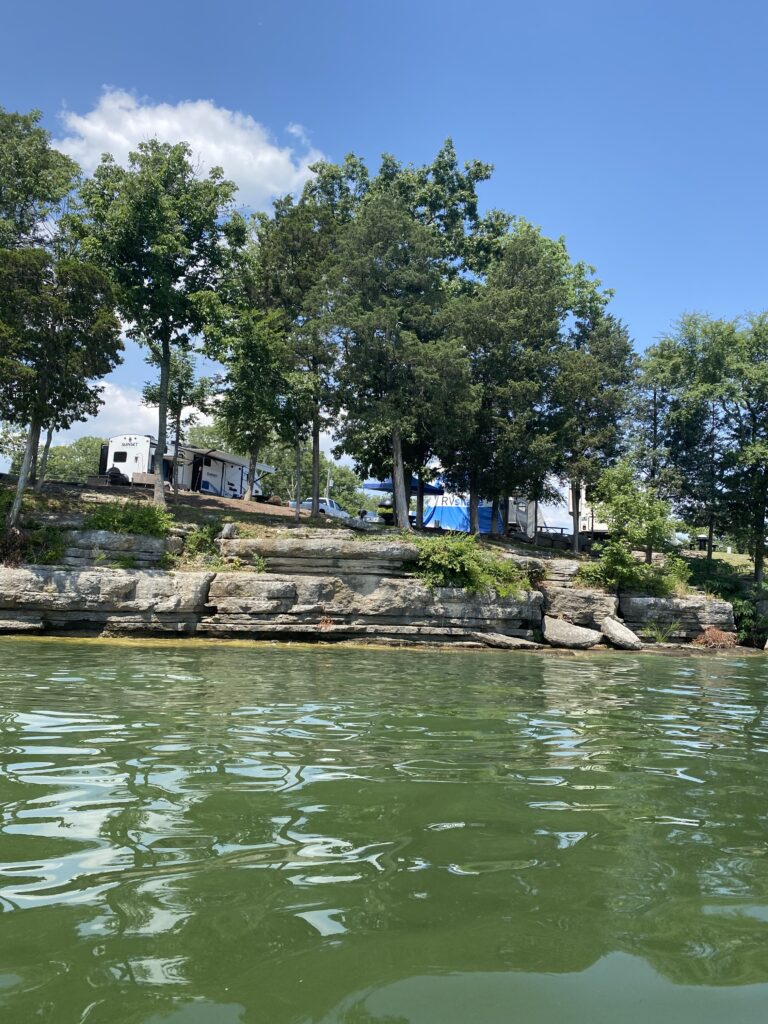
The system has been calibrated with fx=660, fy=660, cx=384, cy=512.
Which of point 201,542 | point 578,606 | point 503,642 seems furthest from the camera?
point 578,606

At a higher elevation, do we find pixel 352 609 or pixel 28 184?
pixel 28 184

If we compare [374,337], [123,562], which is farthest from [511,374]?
[123,562]

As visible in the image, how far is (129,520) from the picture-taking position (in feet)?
69.1

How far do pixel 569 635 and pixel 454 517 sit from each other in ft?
59.8

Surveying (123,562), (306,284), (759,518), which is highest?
(306,284)

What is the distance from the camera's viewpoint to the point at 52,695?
8211mm

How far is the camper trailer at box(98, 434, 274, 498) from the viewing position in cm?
3831

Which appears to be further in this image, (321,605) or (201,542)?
(201,542)

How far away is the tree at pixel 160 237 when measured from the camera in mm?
23750

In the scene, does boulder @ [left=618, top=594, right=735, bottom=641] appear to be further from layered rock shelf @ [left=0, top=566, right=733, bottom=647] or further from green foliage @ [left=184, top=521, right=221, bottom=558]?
green foliage @ [left=184, top=521, right=221, bottom=558]

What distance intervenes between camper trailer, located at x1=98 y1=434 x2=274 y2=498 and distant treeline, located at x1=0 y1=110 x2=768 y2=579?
7.28 meters

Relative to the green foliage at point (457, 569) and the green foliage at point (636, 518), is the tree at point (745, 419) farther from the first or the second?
the green foliage at point (457, 569)

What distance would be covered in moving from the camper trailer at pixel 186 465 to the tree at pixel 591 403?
2045cm

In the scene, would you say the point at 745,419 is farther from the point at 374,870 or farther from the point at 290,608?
the point at 374,870
